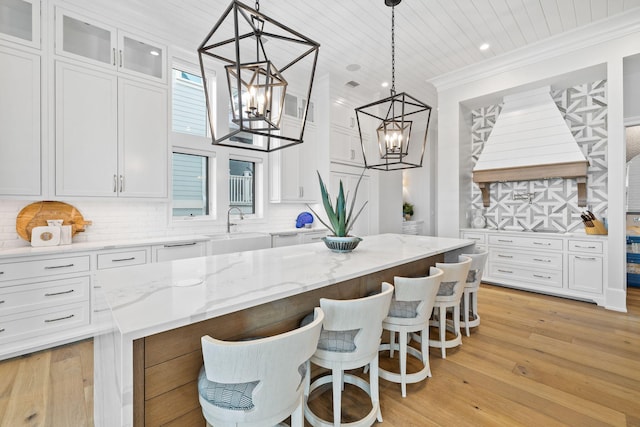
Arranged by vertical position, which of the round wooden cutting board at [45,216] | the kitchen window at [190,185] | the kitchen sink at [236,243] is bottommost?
the kitchen sink at [236,243]

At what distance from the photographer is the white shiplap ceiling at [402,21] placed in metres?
2.97

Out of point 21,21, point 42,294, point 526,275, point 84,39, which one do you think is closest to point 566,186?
point 526,275

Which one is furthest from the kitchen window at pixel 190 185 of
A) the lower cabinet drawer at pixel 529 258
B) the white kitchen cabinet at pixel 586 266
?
the white kitchen cabinet at pixel 586 266

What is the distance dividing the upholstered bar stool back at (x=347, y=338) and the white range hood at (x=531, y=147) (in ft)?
12.9

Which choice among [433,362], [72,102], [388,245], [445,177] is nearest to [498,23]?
[445,177]

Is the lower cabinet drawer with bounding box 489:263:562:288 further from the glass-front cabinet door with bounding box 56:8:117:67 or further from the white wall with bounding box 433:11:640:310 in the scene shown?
the glass-front cabinet door with bounding box 56:8:117:67

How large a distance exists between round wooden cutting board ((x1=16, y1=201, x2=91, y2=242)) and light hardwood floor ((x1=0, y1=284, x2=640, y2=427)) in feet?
A: 3.74

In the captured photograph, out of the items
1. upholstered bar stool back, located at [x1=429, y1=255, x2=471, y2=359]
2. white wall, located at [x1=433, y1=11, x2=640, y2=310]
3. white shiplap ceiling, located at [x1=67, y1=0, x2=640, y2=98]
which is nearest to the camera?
upholstered bar stool back, located at [x1=429, y1=255, x2=471, y2=359]

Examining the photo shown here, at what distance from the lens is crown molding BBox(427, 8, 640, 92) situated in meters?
3.29

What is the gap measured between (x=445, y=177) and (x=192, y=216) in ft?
13.2

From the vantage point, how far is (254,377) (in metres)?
0.95

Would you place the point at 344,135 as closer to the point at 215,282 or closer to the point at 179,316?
the point at 215,282

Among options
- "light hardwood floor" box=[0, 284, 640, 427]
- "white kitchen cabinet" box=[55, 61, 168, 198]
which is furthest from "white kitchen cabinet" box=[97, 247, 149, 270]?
"light hardwood floor" box=[0, 284, 640, 427]

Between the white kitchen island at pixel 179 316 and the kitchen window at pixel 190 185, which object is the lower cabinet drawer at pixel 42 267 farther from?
the white kitchen island at pixel 179 316
